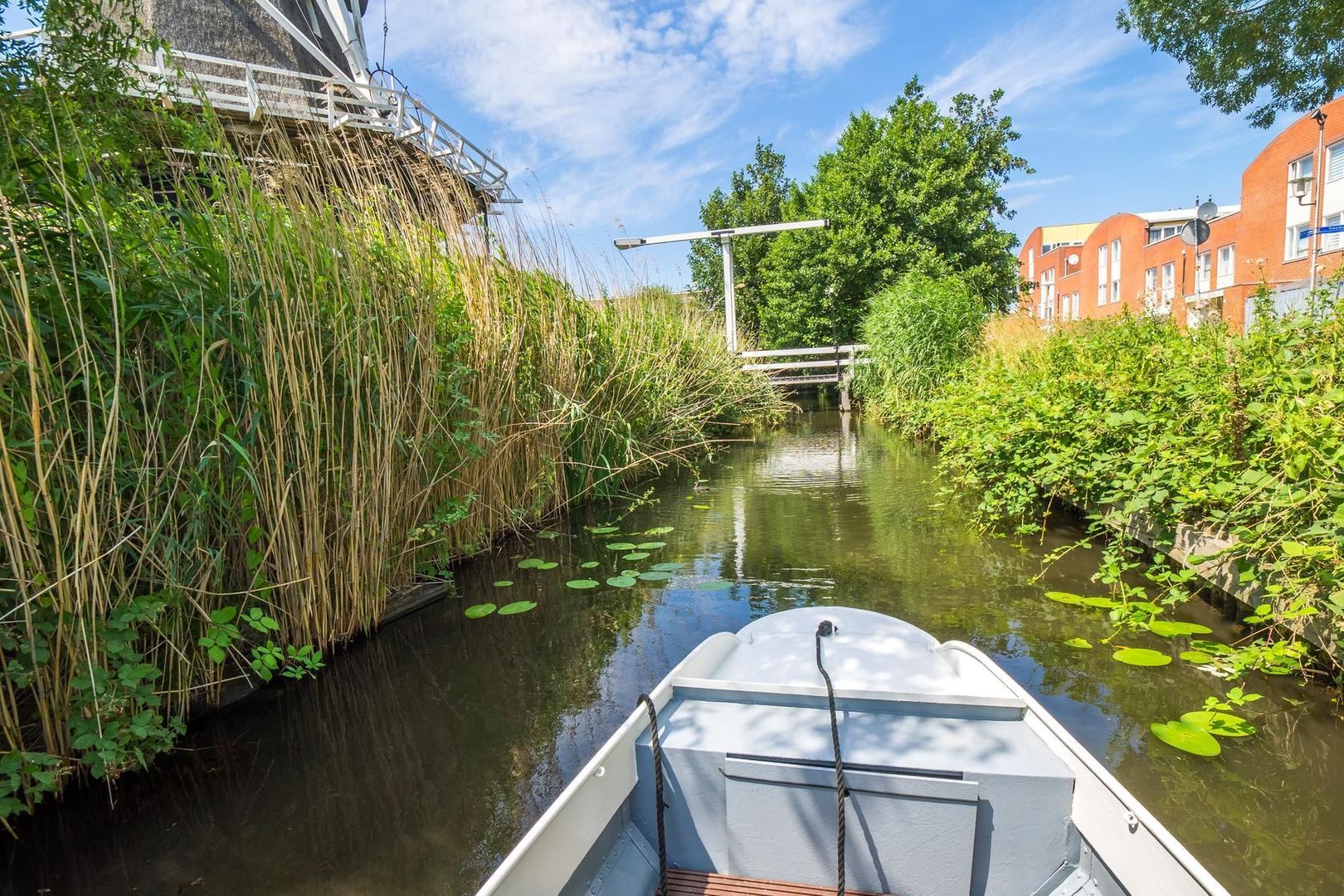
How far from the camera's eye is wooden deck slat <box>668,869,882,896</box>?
1.44 m

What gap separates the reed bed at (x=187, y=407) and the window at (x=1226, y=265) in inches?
952

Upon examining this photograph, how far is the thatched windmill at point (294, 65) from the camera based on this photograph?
8.70 m

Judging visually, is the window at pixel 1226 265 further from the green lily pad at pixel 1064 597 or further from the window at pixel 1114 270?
the green lily pad at pixel 1064 597

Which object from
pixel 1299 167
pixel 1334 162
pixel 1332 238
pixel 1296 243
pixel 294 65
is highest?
pixel 294 65

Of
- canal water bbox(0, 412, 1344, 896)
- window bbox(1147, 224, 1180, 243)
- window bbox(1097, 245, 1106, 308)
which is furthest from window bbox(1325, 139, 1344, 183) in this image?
canal water bbox(0, 412, 1344, 896)

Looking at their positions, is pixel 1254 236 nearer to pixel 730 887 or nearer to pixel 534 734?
pixel 534 734

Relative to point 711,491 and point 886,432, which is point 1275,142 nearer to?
point 886,432

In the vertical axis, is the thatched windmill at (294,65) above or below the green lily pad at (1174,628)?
above

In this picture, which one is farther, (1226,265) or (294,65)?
(1226,265)

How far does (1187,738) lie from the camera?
211 cm

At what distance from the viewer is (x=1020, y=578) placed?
3654 mm

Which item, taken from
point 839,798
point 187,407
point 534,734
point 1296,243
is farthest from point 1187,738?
point 1296,243

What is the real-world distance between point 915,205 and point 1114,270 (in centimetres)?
1768

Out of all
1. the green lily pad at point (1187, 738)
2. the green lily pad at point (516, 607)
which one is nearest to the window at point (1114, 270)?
the green lily pad at point (1187, 738)
